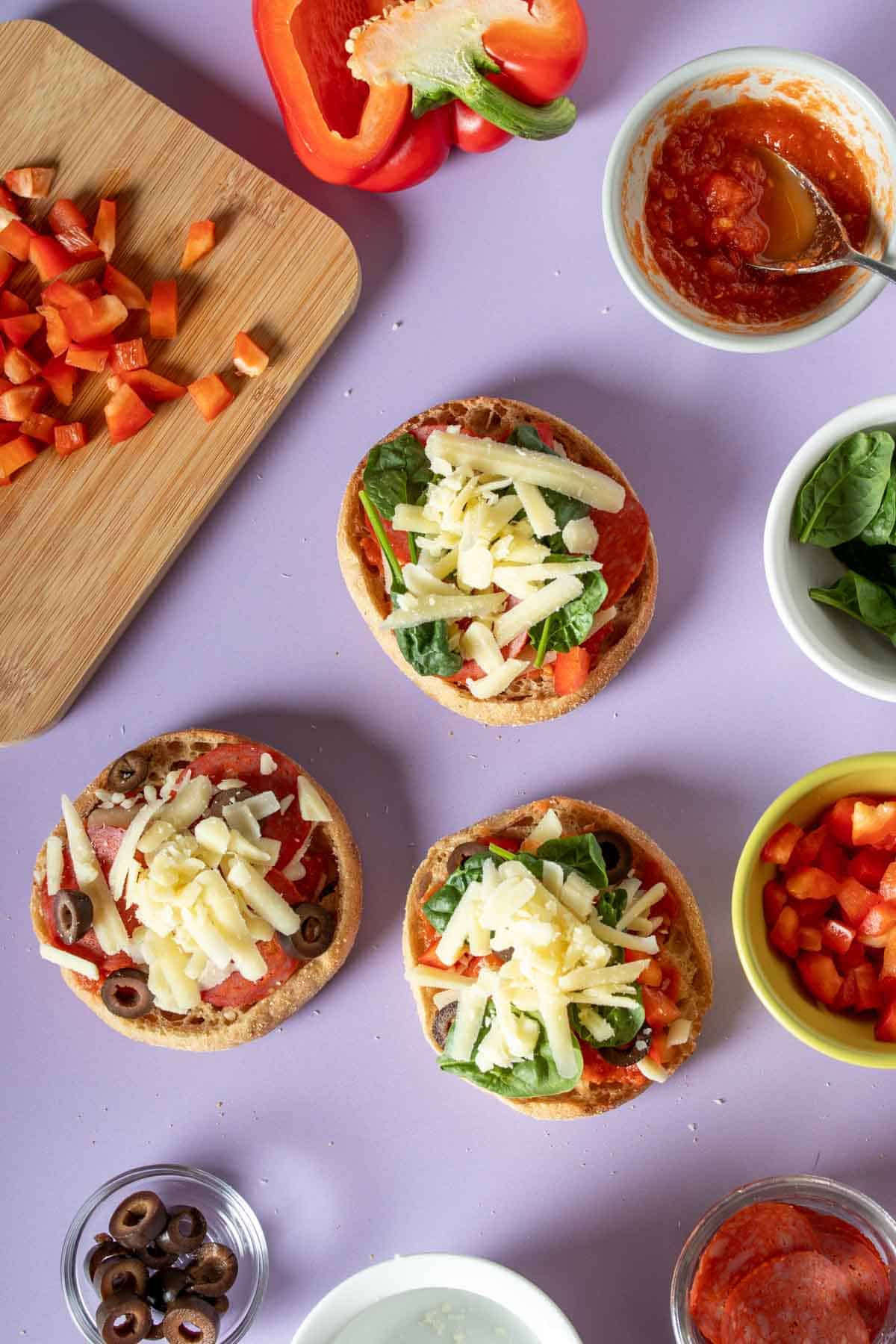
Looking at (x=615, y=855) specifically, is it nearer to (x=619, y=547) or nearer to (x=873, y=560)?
(x=619, y=547)

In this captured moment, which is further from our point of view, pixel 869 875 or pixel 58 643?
pixel 58 643

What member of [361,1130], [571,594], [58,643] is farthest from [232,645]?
[361,1130]

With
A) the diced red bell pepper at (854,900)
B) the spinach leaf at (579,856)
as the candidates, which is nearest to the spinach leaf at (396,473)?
the spinach leaf at (579,856)

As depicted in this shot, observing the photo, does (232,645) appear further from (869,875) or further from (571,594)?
(869,875)

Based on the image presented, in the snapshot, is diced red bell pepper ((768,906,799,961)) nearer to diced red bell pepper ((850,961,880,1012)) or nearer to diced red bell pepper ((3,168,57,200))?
diced red bell pepper ((850,961,880,1012))

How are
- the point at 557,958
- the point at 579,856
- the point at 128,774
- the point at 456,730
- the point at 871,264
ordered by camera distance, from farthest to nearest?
the point at 456,730
the point at 128,774
the point at 579,856
the point at 871,264
the point at 557,958

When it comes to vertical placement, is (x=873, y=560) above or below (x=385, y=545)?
below

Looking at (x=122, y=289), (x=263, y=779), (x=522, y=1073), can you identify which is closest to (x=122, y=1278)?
(x=522, y=1073)
